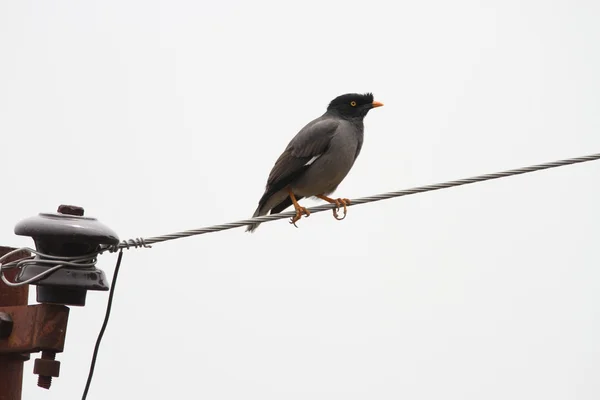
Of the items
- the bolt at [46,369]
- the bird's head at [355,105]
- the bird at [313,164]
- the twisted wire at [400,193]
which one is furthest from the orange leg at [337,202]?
the bolt at [46,369]

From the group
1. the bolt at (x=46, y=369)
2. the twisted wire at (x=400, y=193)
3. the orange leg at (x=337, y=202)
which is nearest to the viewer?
the bolt at (x=46, y=369)

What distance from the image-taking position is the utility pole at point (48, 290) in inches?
122

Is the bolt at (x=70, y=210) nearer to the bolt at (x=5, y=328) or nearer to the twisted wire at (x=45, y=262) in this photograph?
the twisted wire at (x=45, y=262)

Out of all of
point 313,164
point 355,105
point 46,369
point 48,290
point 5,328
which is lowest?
point 46,369

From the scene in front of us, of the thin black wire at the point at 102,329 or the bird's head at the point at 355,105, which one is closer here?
the thin black wire at the point at 102,329

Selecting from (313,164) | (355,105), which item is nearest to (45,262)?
(313,164)

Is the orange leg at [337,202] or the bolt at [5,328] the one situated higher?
the orange leg at [337,202]

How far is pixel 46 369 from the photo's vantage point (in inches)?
120

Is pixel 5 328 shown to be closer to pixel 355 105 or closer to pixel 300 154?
pixel 300 154

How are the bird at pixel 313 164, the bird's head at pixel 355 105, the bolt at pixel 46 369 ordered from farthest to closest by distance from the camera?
the bird's head at pixel 355 105 < the bird at pixel 313 164 < the bolt at pixel 46 369

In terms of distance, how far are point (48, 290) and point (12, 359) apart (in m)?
0.31

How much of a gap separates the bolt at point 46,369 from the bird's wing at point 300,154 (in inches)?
171

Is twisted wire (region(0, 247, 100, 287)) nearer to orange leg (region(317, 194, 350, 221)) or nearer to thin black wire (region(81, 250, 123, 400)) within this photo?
thin black wire (region(81, 250, 123, 400))

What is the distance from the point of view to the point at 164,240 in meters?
3.81
